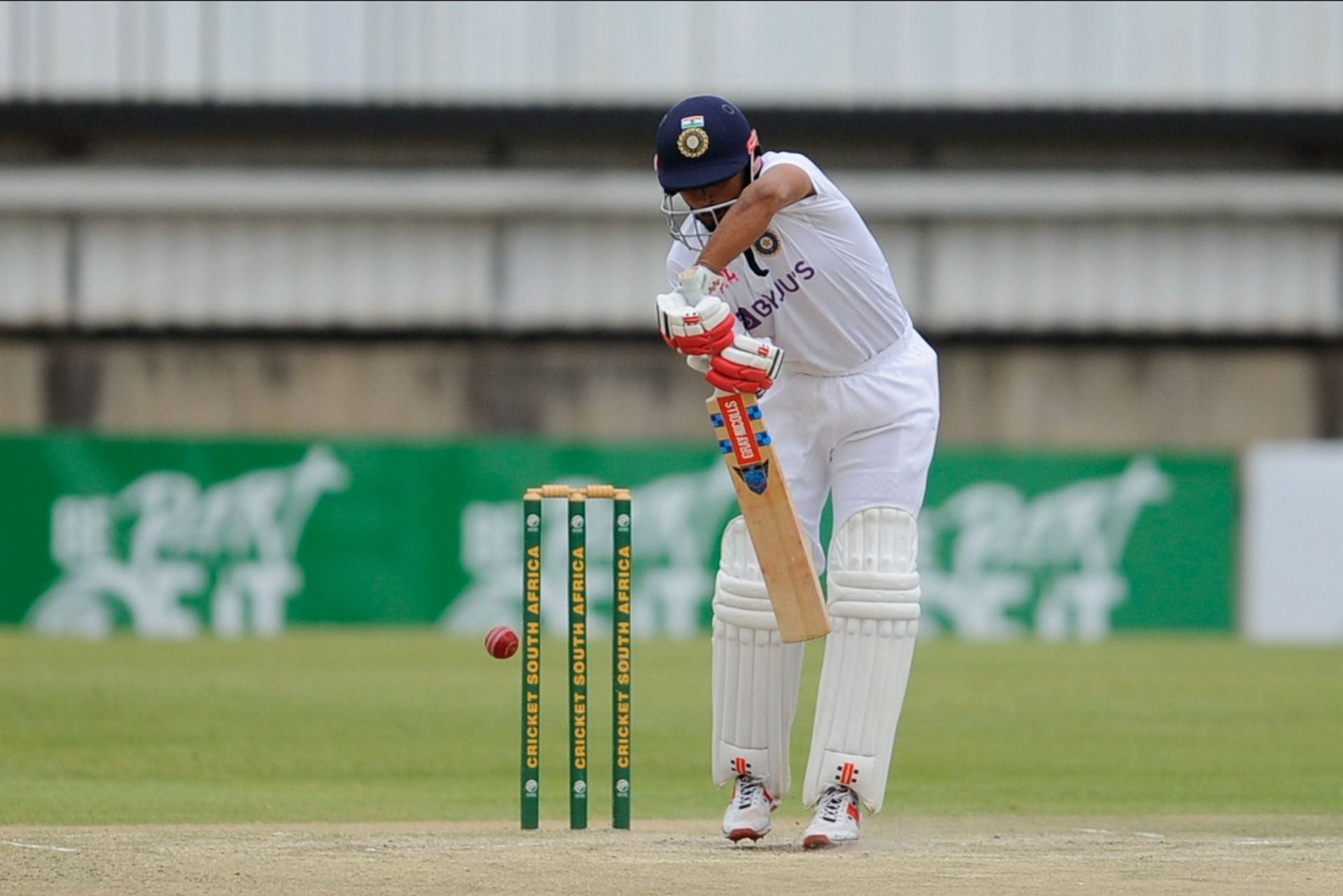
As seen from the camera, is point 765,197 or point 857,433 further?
point 857,433

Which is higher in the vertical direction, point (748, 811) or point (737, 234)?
point (737, 234)

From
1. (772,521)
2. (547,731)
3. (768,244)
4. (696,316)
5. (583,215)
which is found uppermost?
(583,215)

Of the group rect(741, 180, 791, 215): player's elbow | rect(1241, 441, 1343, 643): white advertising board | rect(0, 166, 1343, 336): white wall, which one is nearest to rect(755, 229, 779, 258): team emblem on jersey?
rect(741, 180, 791, 215): player's elbow

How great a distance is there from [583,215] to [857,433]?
9724 millimetres

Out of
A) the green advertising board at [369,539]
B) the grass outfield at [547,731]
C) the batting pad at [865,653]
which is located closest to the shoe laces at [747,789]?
the batting pad at [865,653]

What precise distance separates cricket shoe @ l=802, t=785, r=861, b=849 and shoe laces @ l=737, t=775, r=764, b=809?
0.59ft

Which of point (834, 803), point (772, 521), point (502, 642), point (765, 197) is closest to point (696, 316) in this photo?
point (765, 197)

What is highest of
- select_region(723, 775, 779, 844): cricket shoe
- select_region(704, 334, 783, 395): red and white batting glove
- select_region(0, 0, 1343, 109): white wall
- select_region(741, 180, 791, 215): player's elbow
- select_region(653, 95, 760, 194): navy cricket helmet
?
select_region(0, 0, 1343, 109): white wall

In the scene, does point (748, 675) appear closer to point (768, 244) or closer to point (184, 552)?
point (768, 244)

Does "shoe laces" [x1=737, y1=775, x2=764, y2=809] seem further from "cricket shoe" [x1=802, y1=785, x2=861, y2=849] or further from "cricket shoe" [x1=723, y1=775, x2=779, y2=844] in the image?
"cricket shoe" [x1=802, y1=785, x2=861, y2=849]

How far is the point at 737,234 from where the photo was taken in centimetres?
495

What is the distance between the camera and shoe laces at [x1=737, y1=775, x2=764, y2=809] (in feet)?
17.4

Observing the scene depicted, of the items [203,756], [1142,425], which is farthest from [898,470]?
[1142,425]

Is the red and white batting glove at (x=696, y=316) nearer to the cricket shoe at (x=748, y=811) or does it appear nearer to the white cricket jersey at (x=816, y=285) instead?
the white cricket jersey at (x=816, y=285)
